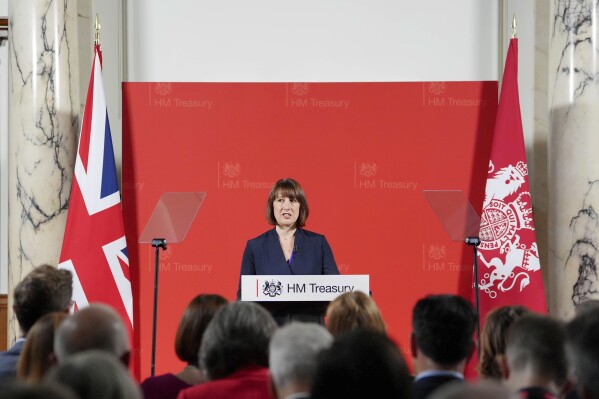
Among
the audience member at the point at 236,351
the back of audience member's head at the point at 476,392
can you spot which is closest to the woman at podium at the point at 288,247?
the audience member at the point at 236,351

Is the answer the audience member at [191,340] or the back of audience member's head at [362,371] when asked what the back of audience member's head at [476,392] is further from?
the audience member at [191,340]

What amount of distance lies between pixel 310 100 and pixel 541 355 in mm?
5127

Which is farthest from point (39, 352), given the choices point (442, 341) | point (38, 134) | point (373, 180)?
point (373, 180)

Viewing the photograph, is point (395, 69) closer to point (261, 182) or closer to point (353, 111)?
point (353, 111)

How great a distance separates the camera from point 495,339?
3230mm

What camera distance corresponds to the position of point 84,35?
7.57m

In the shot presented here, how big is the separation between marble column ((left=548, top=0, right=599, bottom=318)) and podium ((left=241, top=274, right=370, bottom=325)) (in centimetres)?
226

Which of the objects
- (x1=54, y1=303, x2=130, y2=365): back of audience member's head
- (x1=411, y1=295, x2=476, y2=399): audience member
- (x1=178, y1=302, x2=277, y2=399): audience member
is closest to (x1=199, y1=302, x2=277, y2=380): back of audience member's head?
(x1=178, y1=302, x2=277, y2=399): audience member

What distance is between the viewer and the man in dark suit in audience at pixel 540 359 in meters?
2.64

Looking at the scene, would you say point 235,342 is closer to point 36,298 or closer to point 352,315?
point 352,315

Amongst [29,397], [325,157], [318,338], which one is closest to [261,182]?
[325,157]

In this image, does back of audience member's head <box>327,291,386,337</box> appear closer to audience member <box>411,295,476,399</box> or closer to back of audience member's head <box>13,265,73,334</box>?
audience member <box>411,295,476,399</box>

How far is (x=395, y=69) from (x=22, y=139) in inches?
124

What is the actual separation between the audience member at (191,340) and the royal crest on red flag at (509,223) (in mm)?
3649
